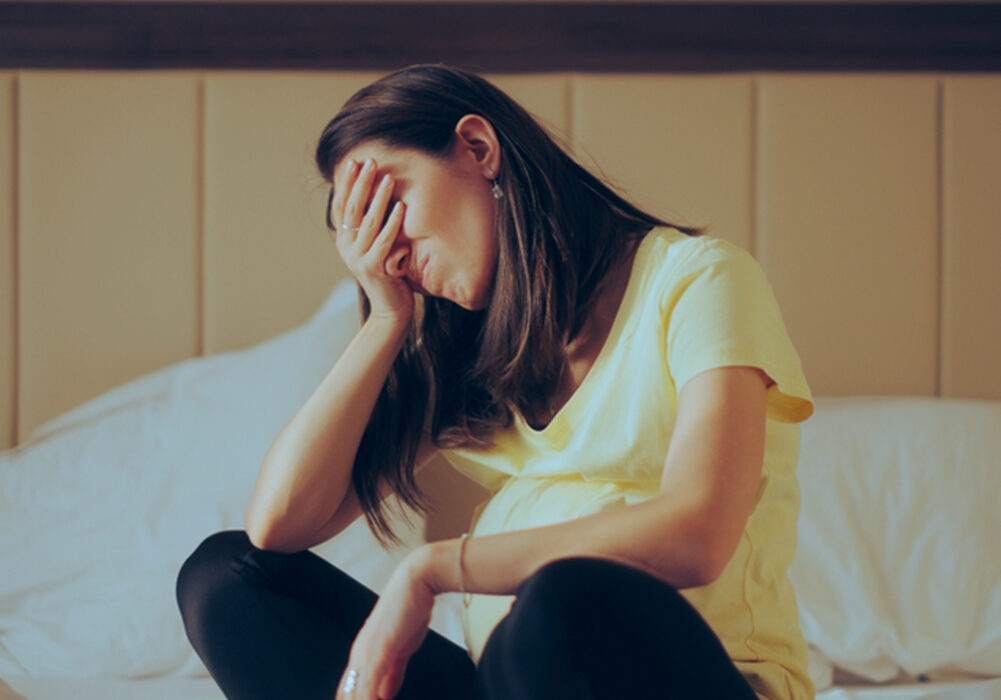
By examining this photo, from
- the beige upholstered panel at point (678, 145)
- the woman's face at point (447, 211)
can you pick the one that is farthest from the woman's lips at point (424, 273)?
the beige upholstered panel at point (678, 145)

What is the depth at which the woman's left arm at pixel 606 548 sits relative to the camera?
73 centimetres

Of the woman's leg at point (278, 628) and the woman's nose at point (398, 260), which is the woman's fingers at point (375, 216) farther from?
the woman's leg at point (278, 628)

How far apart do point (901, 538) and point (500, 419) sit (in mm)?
637

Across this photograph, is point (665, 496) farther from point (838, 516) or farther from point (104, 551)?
point (104, 551)

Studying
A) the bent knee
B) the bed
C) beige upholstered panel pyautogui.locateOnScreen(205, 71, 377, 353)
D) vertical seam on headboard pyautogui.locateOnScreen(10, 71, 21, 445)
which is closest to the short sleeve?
the bent knee

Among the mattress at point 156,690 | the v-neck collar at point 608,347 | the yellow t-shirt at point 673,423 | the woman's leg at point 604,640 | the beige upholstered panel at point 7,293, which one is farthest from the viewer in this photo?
the beige upholstered panel at point 7,293

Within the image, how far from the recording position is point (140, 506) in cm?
135

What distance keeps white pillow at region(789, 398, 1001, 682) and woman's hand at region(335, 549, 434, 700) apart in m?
0.70

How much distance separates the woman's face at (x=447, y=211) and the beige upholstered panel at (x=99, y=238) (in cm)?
80

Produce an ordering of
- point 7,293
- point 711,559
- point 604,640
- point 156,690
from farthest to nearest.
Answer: point 7,293 < point 156,690 < point 711,559 < point 604,640

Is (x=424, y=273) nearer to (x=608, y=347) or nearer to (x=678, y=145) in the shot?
(x=608, y=347)

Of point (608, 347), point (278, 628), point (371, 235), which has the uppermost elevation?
point (371, 235)

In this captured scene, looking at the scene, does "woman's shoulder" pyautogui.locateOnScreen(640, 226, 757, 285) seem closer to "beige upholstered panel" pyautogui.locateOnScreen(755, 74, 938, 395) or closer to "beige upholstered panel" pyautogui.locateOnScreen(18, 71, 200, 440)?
"beige upholstered panel" pyautogui.locateOnScreen(755, 74, 938, 395)

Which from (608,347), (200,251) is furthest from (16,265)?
(608,347)
